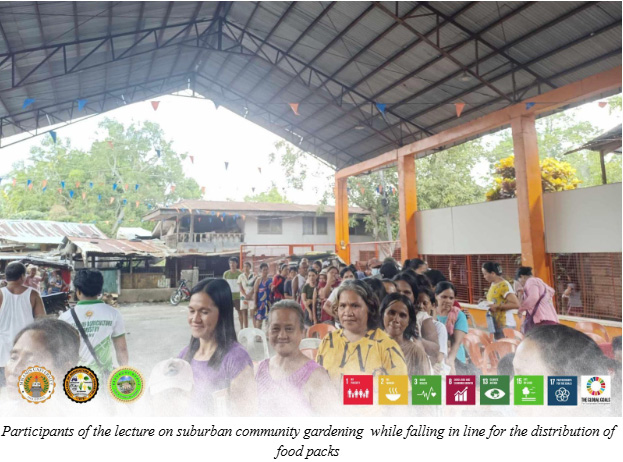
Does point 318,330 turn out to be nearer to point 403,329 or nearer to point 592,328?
point 403,329

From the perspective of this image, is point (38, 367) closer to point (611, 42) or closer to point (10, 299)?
point (10, 299)

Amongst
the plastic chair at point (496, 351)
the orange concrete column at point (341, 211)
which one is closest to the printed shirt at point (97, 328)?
the plastic chair at point (496, 351)

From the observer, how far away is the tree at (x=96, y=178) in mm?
3707

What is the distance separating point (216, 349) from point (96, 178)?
3855mm

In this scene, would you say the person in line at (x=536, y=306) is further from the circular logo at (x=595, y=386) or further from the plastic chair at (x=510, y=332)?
the circular logo at (x=595, y=386)

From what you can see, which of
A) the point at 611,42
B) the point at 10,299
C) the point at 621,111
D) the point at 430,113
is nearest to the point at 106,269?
the point at 10,299

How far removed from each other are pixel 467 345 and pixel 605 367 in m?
1.12

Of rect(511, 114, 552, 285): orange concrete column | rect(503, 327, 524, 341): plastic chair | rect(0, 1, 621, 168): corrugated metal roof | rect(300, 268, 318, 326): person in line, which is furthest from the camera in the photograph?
rect(511, 114, 552, 285): orange concrete column

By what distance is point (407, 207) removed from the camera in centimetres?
990

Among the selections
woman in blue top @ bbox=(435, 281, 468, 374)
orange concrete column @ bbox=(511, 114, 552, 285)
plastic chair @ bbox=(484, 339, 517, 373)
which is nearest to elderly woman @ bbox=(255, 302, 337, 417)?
woman in blue top @ bbox=(435, 281, 468, 374)

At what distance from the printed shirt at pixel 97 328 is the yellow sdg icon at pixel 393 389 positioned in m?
1.53

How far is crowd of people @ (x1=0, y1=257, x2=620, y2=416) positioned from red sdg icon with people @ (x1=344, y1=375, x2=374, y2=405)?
4 centimetres

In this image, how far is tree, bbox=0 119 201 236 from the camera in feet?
12.2

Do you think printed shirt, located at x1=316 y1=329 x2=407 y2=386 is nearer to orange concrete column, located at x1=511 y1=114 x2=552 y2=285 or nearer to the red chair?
the red chair
